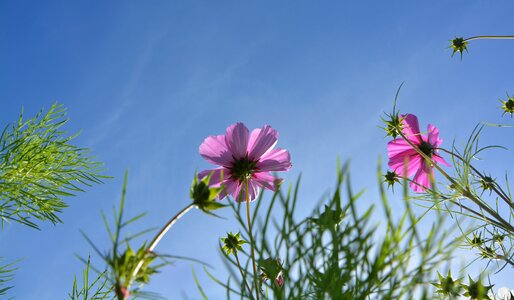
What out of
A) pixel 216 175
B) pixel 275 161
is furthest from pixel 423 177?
pixel 216 175

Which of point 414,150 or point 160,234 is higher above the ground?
point 414,150

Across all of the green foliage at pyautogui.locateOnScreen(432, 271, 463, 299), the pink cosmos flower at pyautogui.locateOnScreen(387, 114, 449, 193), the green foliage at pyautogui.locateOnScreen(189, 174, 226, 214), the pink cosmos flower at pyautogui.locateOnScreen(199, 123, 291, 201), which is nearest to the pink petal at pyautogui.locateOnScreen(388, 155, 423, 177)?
the pink cosmos flower at pyautogui.locateOnScreen(387, 114, 449, 193)

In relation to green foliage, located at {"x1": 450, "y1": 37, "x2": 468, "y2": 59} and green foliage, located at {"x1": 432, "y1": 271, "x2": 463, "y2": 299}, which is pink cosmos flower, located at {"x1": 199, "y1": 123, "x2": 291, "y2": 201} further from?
green foliage, located at {"x1": 450, "y1": 37, "x2": 468, "y2": 59}

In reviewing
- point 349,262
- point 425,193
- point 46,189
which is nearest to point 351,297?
point 349,262

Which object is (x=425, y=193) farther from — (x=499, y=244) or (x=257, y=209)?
(x=257, y=209)

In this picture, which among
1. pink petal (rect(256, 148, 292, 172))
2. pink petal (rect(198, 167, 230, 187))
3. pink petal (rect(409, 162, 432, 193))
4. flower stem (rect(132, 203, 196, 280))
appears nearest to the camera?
flower stem (rect(132, 203, 196, 280))

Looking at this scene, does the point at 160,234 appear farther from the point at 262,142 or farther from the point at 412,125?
the point at 412,125
